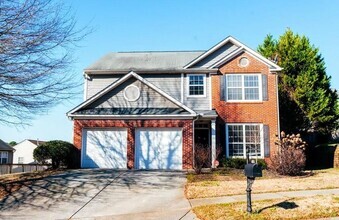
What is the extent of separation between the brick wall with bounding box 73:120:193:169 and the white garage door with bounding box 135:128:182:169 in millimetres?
267

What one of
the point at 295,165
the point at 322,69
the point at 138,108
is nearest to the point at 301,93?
the point at 322,69

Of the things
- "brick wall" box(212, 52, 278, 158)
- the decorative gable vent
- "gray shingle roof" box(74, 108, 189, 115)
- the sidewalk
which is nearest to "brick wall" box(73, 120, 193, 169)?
"gray shingle roof" box(74, 108, 189, 115)

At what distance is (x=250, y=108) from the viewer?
805 inches

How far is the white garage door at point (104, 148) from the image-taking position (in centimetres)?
1834

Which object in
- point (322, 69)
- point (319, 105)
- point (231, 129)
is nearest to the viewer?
point (231, 129)

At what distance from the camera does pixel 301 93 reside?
1054 inches

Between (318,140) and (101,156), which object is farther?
(318,140)

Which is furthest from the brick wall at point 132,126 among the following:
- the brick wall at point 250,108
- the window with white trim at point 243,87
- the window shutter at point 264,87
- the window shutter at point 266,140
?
the window shutter at point 264,87

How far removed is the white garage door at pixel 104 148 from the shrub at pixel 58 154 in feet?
1.75

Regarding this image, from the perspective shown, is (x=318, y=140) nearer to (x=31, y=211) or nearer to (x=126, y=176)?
(x=126, y=176)

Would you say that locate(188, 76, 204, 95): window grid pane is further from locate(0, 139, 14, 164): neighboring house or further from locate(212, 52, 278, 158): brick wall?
locate(0, 139, 14, 164): neighboring house

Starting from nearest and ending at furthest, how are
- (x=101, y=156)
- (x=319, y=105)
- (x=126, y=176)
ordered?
1. (x=126, y=176)
2. (x=101, y=156)
3. (x=319, y=105)

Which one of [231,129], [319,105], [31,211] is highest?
[319,105]

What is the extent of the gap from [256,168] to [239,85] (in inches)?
511
